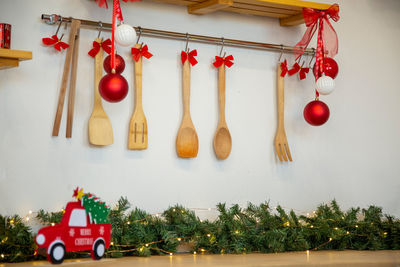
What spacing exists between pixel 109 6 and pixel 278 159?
0.84 metres

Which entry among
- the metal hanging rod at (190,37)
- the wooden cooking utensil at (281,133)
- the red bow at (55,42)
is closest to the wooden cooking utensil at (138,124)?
the metal hanging rod at (190,37)

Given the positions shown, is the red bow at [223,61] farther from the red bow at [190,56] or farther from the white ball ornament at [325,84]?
the white ball ornament at [325,84]

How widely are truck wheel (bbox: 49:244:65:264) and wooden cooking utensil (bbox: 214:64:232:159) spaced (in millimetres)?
757

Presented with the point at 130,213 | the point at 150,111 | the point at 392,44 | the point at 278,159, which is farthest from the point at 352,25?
the point at 130,213

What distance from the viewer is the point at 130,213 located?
1.84 metres

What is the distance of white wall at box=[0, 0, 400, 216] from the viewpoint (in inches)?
68.8

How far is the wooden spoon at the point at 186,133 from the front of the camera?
194cm

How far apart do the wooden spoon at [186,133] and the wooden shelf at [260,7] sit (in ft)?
0.67

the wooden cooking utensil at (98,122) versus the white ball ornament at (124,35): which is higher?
the white ball ornament at (124,35)

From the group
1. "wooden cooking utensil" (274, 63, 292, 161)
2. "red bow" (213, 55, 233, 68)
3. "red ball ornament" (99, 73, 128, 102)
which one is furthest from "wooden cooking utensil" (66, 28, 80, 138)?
"wooden cooking utensil" (274, 63, 292, 161)

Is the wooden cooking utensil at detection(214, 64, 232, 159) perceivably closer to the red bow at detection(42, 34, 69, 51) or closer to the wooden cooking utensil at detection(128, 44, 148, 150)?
the wooden cooking utensil at detection(128, 44, 148, 150)

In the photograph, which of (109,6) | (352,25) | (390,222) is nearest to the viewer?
(109,6)

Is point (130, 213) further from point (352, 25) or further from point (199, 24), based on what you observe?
point (352, 25)

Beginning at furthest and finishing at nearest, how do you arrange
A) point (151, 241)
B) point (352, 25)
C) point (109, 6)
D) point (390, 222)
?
point (352, 25) → point (390, 222) → point (109, 6) → point (151, 241)
